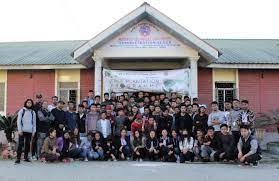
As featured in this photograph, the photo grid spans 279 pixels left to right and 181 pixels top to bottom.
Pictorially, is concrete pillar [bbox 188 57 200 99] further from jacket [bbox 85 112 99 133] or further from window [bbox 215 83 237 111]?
jacket [bbox 85 112 99 133]

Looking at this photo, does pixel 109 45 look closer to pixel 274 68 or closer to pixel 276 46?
pixel 274 68

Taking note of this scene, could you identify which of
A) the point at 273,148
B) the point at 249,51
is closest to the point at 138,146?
the point at 273,148

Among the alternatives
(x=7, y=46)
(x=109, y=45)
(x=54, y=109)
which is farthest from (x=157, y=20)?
(x=7, y=46)

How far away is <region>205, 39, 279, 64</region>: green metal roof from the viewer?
16.8 m

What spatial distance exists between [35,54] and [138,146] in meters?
9.18

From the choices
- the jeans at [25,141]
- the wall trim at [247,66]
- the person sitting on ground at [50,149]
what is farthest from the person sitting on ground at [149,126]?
the wall trim at [247,66]

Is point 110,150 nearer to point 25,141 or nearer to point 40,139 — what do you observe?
point 40,139

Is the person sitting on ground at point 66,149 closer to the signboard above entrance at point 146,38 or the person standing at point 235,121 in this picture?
the signboard above entrance at point 146,38

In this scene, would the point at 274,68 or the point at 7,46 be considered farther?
the point at 7,46

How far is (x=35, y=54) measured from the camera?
18766 millimetres

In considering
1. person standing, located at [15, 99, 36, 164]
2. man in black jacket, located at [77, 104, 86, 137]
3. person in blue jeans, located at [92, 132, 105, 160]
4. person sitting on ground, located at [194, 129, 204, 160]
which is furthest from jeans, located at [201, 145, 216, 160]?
person standing, located at [15, 99, 36, 164]

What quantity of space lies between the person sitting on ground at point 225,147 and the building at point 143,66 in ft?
9.78

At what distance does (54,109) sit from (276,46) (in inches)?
518

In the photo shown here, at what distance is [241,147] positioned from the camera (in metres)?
10.9
